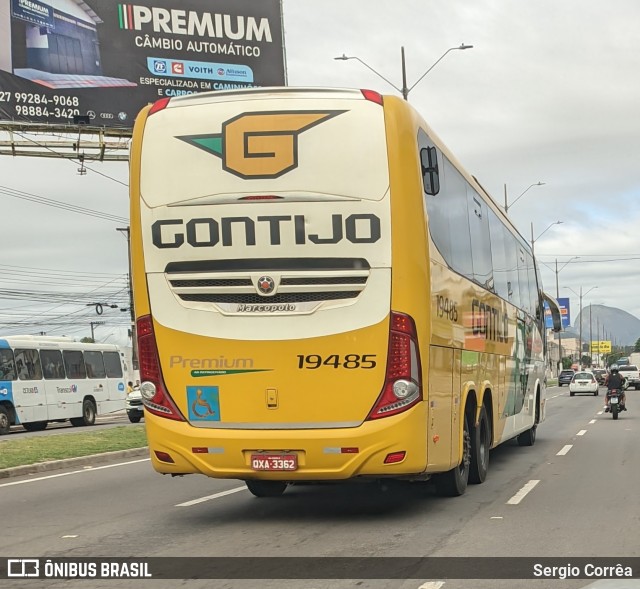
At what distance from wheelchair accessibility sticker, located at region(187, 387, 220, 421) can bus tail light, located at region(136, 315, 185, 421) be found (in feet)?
0.49

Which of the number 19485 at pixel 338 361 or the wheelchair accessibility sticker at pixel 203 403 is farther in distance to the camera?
the wheelchair accessibility sticker at pixel 203 403

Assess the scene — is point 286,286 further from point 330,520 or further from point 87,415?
point 87,415

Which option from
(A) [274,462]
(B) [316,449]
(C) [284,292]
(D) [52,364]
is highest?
(C) [284,292]

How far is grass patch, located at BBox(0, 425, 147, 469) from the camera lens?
54.3 ft

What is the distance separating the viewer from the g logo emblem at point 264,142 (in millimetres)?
9008

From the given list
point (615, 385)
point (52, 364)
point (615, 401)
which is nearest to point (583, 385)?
point (615, 385)

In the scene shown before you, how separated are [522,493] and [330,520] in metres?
3.02

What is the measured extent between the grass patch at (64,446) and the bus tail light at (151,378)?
22.4ft

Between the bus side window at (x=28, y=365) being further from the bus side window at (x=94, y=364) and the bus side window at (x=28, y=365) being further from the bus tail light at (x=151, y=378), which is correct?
the bus tail light at (x=151, y=378)

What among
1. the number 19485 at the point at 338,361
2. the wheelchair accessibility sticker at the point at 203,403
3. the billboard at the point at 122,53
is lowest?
the wheelchair accessibility sticker at the point at 203,403

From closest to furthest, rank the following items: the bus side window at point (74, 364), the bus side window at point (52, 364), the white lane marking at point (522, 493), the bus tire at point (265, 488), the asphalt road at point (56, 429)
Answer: the white lane marking at point (522, 493) → the bus tire at point (265, 488) → the asphalt road at point (56, 429) → the bus side window at point (52, 364) → the bus side window at point (74, 364)

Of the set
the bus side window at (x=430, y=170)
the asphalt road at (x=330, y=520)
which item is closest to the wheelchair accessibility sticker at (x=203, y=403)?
the asphalt road at (x=330, y=520)

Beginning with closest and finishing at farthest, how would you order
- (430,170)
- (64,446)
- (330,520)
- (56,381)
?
(330,520), (430,170), (64,446), (56,381)

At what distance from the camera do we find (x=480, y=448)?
39.8ft
